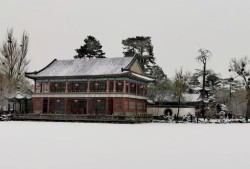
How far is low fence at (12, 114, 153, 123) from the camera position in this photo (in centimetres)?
4103

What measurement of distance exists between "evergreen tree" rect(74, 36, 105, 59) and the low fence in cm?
2614

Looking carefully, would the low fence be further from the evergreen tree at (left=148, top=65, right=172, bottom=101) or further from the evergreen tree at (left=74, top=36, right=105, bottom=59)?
the evergreen tree at (left=74, top=36, right=105, bottom=59)

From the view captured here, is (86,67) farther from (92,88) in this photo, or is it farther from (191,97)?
(191,97)

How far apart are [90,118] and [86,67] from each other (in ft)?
29.1

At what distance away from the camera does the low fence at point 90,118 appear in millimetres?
41031

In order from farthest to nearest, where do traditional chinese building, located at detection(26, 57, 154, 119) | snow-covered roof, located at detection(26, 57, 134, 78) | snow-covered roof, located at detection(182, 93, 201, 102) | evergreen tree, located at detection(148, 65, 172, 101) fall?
evergreen tree, located at detection(148, 65, 172, 101) → snow-covered roof, located at detection(182, 93, 201, 102) → snow-covered roof, located at detection(26, 57, 134, 78) → traditional chinese building, located at detection(26, 57, 154, 119)

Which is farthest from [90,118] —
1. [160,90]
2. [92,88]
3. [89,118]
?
[160,90]

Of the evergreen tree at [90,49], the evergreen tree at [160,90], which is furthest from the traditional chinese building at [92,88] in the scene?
the evergreen tree at [90,49]

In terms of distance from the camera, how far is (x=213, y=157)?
1265cm

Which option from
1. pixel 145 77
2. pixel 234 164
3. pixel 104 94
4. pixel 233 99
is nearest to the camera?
pixel 234 164

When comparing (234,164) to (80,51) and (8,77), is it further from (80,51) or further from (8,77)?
(80,51)

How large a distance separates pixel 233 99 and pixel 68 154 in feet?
225

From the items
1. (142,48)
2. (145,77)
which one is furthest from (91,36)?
(145,77)

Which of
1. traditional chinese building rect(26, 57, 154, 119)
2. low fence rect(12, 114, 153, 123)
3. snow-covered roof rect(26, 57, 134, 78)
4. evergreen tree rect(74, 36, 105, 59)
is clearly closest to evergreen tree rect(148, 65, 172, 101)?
traditional chinese building rect(26, 57, 154, 119)
